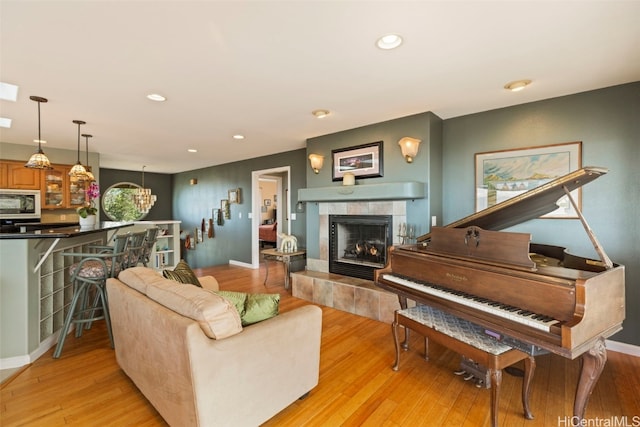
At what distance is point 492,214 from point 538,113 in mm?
1659

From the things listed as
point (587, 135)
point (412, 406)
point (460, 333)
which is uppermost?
point (587, 135)

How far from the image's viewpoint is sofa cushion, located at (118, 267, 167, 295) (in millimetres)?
1807

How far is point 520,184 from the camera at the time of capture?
303 cm

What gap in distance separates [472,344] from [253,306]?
4.28ft

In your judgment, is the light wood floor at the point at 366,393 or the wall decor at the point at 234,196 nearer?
the light wood floor at the point at 366,393

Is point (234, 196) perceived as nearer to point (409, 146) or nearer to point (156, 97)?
point (156, 97)

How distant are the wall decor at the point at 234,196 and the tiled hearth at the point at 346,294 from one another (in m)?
2.93

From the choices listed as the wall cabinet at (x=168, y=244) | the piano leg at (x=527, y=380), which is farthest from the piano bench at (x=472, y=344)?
the wall cabinet at (x=168, y=244)

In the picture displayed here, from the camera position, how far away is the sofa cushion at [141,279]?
181 cm

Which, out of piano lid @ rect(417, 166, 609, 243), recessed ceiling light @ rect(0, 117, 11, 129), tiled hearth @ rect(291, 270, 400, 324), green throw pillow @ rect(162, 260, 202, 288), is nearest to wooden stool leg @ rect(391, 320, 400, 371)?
piano lid @ rect(417, 166, 609, 243)

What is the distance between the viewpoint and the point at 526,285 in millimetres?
1612

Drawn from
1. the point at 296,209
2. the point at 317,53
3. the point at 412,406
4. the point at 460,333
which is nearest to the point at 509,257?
the point at 460,333

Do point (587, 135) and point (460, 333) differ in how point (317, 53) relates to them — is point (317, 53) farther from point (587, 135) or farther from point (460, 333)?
point (587, 135)

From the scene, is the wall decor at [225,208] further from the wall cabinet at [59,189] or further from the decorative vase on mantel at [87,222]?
the decorative vase on mantel at [87,222]
